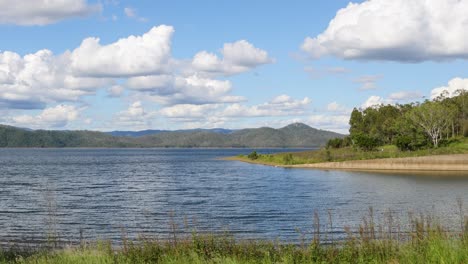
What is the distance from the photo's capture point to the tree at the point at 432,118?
5871 inches

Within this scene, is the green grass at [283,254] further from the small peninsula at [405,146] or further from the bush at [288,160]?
the bush at [288,160]

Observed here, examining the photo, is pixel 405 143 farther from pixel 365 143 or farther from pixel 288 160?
pixel 288 160

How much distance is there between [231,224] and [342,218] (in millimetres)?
9727

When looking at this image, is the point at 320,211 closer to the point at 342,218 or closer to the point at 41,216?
the point at 342,218

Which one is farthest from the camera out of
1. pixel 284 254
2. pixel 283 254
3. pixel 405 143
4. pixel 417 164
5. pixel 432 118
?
pixel 432 118

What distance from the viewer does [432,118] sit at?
149500 mm

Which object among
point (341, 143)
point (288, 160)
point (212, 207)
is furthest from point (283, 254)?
point (341, 143)

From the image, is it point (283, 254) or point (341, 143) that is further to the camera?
point (341, 143)

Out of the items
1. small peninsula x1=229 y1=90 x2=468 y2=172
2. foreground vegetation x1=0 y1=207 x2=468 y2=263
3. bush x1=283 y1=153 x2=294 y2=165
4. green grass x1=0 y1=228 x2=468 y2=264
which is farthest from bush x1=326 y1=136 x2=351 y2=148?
foreground vegetation x1=0 y1=207 x2=468 y2=263

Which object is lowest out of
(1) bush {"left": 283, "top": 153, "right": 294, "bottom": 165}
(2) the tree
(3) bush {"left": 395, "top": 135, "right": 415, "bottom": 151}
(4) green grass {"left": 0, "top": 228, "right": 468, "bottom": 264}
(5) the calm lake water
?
(5) the calm lake water

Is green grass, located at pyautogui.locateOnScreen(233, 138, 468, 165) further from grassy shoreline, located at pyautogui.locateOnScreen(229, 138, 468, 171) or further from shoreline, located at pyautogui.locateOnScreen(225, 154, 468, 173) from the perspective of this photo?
shoreline, located at pyautogui.locateOnScreen(225, 154, 468, 173)

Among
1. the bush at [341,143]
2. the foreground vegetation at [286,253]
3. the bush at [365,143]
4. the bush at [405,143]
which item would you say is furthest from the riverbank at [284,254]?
the bush at [341,143]

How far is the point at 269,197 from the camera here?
65062 millimetres

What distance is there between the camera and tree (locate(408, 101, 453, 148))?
5871 inches
